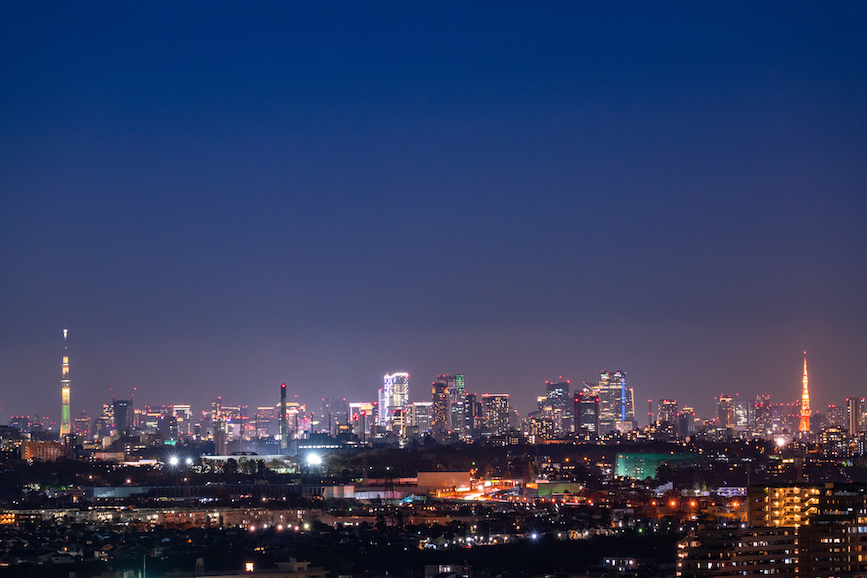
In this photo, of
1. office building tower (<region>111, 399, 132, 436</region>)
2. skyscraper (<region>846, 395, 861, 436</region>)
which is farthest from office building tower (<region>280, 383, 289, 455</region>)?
skyscraper (<region>846, 395, 861, 436</region>)

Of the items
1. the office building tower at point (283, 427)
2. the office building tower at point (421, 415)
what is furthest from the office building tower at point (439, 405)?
the office building tower at point (283, 427)

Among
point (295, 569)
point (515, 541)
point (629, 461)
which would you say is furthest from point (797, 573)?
point (629, 461)

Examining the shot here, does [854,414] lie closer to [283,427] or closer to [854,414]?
[854,414]

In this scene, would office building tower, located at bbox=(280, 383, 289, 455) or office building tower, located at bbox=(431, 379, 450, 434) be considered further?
office building tower, located at bbox=(431, 379, 450, 434)

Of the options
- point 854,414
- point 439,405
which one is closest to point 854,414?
point 854,414

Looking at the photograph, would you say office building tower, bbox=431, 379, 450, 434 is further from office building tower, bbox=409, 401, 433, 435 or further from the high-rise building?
the high-rise building

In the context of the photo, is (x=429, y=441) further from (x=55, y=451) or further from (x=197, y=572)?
(x=197, y=572)
